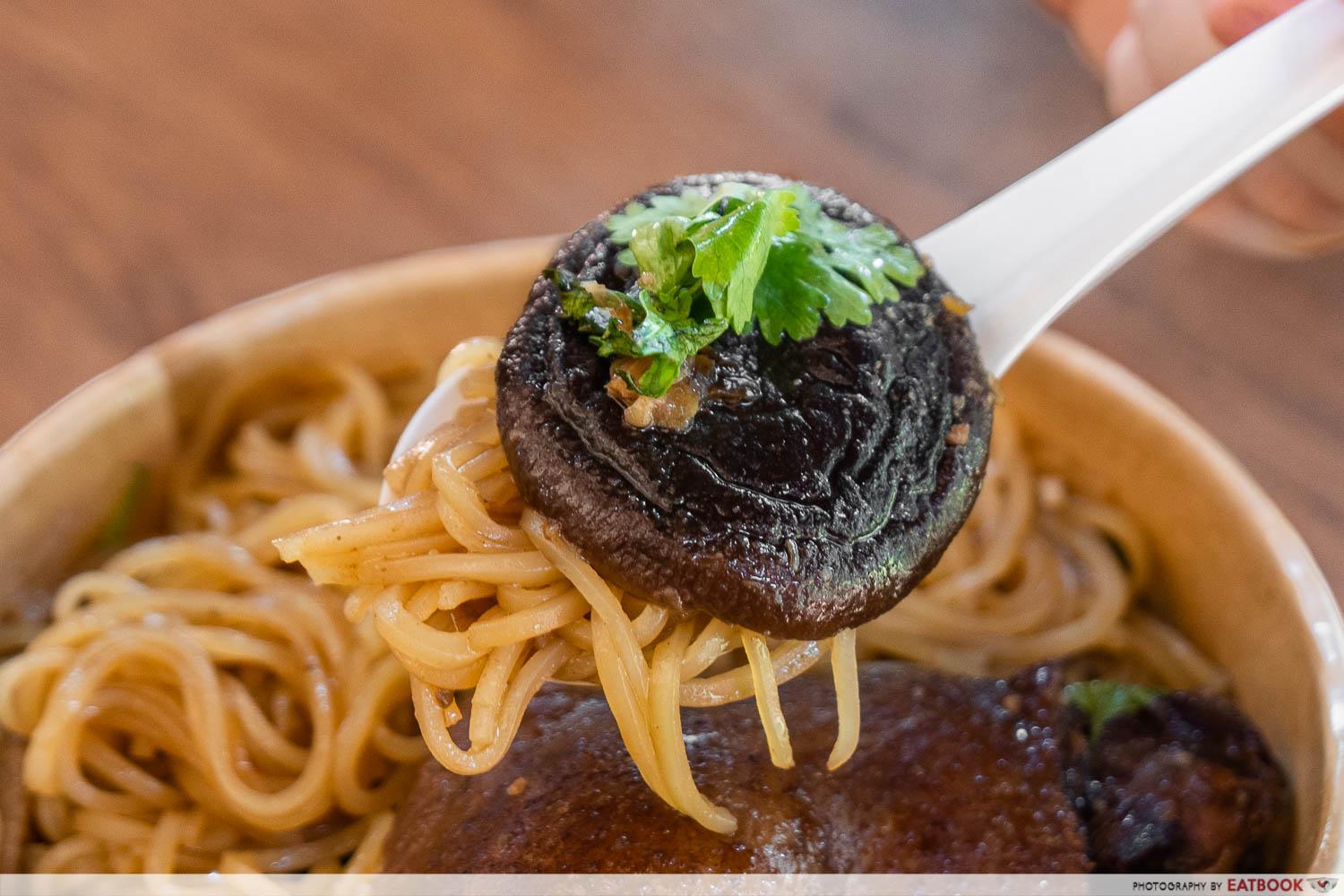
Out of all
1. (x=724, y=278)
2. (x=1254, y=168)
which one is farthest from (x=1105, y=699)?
(x=1254, y=168)

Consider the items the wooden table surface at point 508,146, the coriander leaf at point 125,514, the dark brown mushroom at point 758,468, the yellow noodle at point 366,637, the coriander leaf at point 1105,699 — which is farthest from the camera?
the wooden table surface at point 508,146

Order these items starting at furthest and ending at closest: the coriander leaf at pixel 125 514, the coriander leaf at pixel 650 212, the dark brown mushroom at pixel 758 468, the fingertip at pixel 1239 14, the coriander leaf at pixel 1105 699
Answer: the coriander leaf at pixel 125 514, the fingertip at pixel 1239 14, the coriander leaf at pixel 1105 699, the coriander leaf at pixel 650 212, the dark brown mushroom at pixel 758 468

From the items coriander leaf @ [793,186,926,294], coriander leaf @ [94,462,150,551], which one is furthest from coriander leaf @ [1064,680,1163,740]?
coriander leaf @ [94,462,150,551]

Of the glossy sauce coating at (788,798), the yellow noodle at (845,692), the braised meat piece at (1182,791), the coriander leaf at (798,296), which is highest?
the coriander leaf at (798,296)

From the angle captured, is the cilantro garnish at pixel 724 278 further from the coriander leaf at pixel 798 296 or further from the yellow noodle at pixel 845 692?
the yellow noodle at pixel 845 692

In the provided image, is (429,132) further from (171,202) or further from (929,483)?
(929,483)

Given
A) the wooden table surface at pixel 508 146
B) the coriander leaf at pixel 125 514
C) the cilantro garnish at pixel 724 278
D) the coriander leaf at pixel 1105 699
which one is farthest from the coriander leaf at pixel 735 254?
the wooden table surface at pixel 508 146

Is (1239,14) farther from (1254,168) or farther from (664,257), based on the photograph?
(664,257)

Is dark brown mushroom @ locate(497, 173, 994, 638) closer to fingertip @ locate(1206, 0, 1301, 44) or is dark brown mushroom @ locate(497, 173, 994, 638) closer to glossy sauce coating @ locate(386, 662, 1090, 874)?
glossy sauce coating @ locate(386, 662, 1090, 874)
